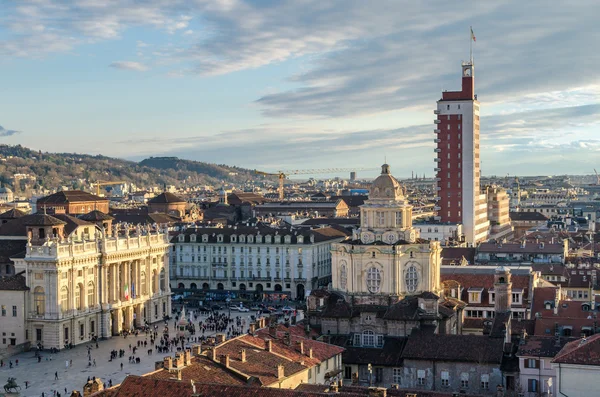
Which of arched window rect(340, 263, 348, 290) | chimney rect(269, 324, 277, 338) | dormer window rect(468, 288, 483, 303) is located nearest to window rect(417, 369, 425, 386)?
chimney rect(269, 324, 277, 338)

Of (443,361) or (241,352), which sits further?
(443,361)

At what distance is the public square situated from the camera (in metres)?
77.6

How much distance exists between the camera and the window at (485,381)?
68.3 metres

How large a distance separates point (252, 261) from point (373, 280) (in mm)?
55312

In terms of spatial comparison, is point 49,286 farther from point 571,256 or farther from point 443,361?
point 571,256

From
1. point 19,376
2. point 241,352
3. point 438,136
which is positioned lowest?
point 19,376

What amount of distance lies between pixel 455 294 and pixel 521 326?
45.8ft

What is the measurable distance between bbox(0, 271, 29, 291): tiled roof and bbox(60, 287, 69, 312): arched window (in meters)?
3.44

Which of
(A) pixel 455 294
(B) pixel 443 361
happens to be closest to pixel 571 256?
(A) pixel 455 294

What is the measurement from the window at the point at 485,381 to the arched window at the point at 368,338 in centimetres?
1333

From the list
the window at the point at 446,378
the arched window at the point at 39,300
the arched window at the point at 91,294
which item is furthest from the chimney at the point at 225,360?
the arched window at the point at 91,294

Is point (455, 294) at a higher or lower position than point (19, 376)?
higher

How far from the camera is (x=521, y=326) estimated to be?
251 ft

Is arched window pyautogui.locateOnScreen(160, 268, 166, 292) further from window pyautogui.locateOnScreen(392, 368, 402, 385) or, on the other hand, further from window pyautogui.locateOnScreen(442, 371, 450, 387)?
window pyautogui.locateOnScreen(442, 371, 450, 387)
